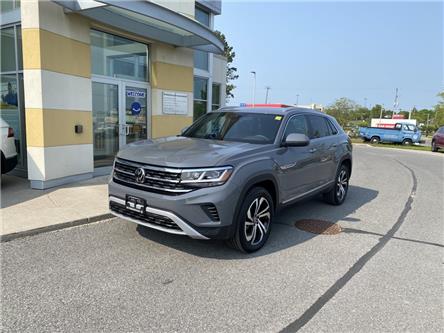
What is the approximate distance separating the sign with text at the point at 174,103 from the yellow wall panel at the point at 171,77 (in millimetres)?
188

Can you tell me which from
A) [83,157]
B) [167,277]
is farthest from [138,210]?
[83,157]

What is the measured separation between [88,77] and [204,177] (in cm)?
547

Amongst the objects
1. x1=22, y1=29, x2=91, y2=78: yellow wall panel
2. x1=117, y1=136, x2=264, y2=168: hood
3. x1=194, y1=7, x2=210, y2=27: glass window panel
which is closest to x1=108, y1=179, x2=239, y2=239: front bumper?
x1=117, y1=136, x2=264, y2=168: hood

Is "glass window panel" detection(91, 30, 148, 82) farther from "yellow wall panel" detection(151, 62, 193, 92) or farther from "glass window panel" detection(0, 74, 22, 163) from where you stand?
"glass window panel" detection(0, 74, 22, 163)

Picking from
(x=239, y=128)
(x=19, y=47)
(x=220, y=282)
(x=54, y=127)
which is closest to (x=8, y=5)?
(x=19, y=47)

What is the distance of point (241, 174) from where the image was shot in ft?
13.5

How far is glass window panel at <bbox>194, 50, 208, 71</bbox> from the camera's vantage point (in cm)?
1291

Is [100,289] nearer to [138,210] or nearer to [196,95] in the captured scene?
[138,210]

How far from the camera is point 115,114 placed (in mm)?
9273

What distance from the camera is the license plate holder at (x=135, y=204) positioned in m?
4.09

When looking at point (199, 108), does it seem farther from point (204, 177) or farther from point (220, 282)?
point (220, 282)

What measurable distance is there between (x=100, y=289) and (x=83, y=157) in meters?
5.24

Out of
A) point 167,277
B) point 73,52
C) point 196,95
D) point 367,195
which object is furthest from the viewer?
point 196,95

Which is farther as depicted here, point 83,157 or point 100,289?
point 83,157
